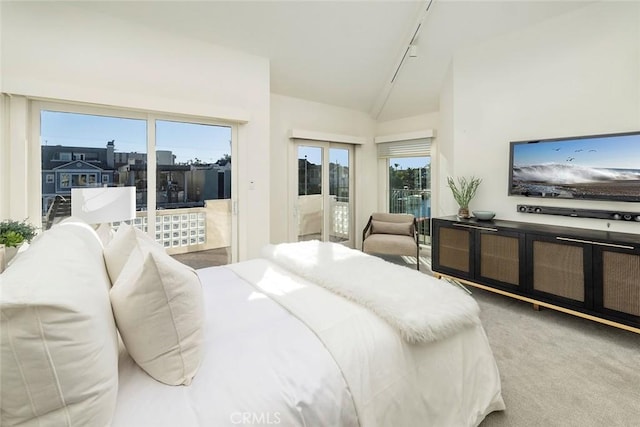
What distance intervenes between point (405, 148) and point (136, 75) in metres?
3.89

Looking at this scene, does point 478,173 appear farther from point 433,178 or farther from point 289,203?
point 289,203

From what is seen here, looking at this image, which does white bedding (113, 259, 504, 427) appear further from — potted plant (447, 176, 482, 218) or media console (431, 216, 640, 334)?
potted plant (447, 176, 482, 218)

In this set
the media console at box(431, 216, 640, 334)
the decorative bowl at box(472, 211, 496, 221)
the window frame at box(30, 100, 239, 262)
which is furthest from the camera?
the decorative bowl at box(472, 211, 496, 221)

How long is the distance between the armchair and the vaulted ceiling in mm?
1926

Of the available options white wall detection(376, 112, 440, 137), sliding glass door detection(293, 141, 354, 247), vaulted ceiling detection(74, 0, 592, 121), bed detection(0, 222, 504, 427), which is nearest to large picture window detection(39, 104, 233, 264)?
vaulted ceiling detection(74, 0, 592, 121)

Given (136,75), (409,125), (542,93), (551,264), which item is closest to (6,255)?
(136,75)

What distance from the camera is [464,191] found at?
369 cm

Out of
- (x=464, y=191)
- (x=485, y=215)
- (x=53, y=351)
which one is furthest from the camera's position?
(x=464, y=191)

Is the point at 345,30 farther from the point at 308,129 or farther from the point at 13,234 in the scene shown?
the point at 13,234

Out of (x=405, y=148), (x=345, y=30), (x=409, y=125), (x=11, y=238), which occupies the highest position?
(x=345, y=30)

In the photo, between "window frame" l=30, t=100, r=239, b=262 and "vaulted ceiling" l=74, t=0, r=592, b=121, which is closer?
"window frame" l=30, t=100, r=239, b=262

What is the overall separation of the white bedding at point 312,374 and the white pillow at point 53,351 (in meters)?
0.15

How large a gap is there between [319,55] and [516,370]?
3.72 m

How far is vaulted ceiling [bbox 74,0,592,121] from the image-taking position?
2865 mm
